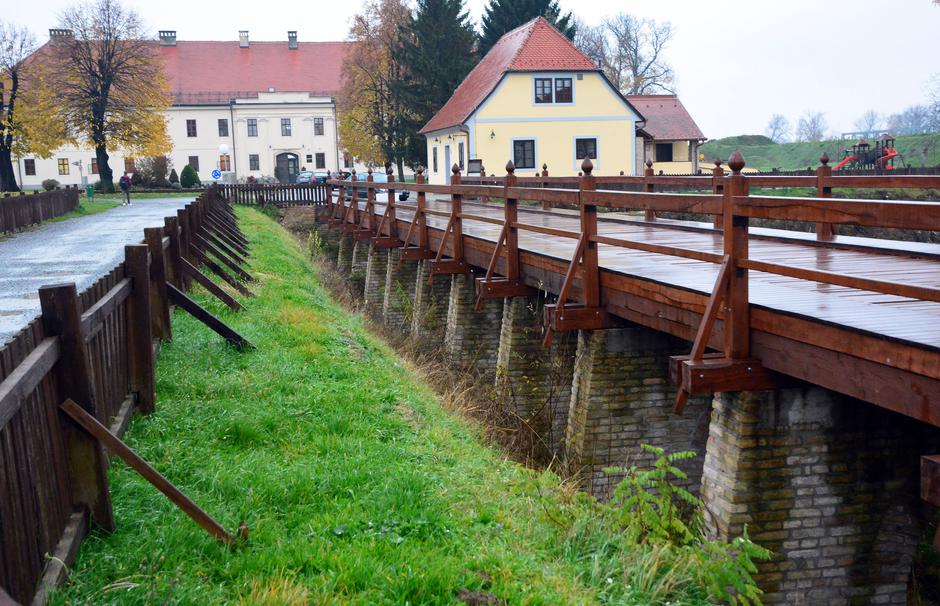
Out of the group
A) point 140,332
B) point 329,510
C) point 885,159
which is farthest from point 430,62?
point 329,510

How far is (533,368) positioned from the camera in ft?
37.1

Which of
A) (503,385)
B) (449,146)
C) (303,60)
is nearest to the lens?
(503,385)

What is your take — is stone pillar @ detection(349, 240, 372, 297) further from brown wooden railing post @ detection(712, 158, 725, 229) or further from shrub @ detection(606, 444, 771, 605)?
shrub @ detection(606, 444, 771, 605)

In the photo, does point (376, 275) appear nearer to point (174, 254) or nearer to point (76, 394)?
point (174, 254)

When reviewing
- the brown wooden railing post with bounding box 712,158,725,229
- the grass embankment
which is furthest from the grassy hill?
the grass embankment

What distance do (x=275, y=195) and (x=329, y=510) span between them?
130 feet

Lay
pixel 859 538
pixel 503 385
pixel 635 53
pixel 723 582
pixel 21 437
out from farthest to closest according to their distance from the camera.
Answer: pixel 635 53 < pixel 503 385 < pixel 859 538 < pixel 723 582 < pixel 21 437

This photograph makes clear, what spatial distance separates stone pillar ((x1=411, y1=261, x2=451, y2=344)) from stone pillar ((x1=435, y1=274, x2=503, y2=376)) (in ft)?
6.89

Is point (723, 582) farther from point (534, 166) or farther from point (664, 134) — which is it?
point (664, 134)

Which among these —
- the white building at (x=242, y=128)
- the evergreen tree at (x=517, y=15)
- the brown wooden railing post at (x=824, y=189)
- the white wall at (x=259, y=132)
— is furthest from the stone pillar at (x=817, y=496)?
the white wall at (x=259, y=132)

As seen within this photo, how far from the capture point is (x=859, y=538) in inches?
254

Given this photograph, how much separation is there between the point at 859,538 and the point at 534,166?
39.5 m

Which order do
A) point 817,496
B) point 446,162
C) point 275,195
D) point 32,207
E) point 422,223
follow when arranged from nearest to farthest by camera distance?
point 817,496
point 422,223
point 32,207
point 275,195
point 446,162

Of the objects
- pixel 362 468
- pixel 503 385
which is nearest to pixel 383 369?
pixel 503 385
